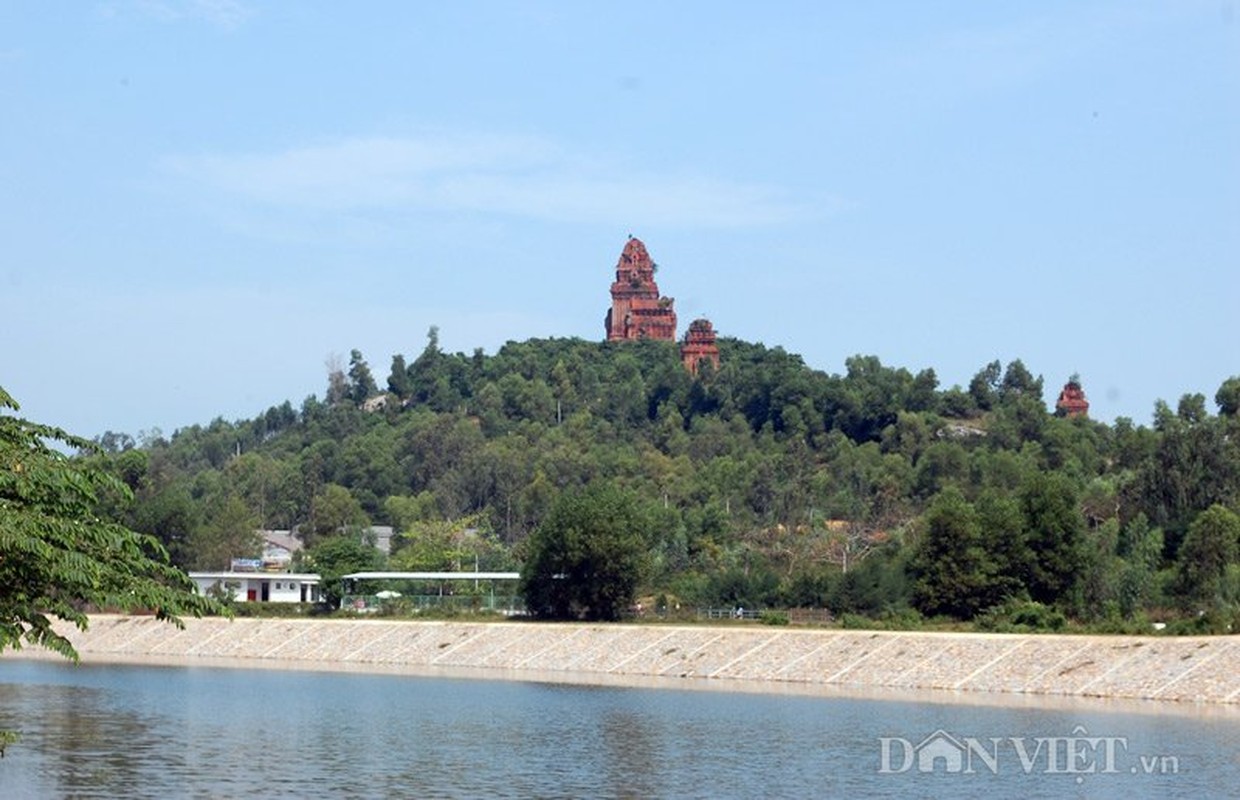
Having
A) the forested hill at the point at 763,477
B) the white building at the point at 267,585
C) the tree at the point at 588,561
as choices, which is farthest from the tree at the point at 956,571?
the white building at the point at 267,585

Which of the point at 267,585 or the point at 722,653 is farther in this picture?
the point at 267,585

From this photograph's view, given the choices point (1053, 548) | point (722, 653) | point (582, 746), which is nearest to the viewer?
point (582, 746)

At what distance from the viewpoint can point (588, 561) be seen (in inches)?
3297

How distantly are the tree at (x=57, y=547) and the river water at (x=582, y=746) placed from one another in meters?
12.2

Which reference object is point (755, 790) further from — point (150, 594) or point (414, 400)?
point (414, 400)

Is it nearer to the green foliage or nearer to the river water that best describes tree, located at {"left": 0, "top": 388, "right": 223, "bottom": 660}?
the river water

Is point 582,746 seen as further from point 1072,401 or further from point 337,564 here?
point 1072,401

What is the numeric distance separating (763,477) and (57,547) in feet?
382

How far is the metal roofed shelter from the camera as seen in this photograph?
92812mm

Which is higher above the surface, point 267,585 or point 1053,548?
point 1053,548

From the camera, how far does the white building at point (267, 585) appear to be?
105 meters

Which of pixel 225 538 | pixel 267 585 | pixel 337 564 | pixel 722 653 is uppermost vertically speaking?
pixel 225 538

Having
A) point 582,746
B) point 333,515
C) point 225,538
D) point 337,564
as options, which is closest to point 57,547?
point 582,746

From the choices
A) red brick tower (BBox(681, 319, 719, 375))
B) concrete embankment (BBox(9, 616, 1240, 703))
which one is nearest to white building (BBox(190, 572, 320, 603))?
concrete embankment (BBox(9, 616, 1240, 703))
